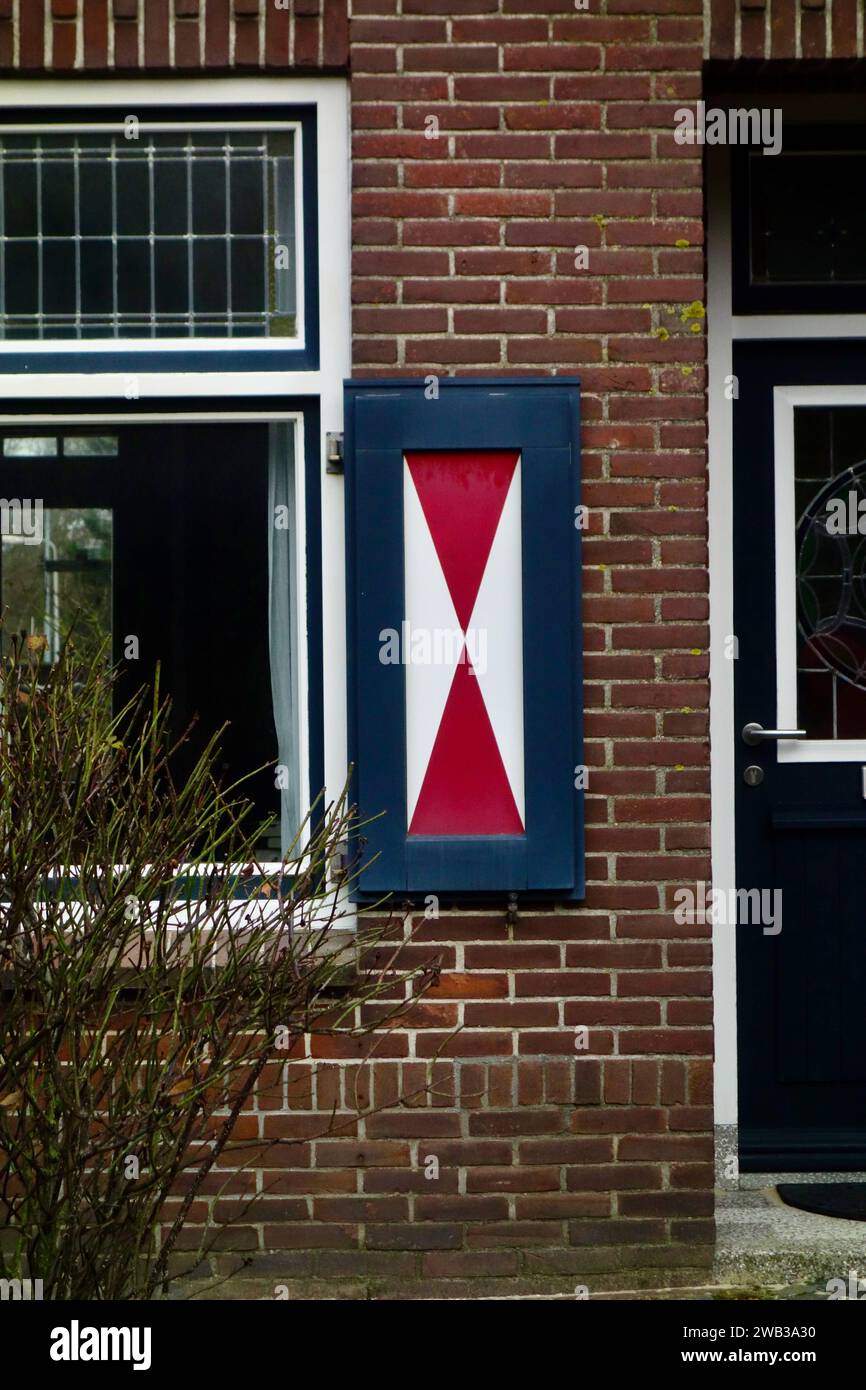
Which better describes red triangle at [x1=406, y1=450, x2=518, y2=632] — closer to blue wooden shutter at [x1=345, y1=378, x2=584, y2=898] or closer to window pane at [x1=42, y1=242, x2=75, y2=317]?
blue wooden shutter at [x1=345, y1=378, x2=584, y2=898]

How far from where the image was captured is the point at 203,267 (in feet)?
16.0

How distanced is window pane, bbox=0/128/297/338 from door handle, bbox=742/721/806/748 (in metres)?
2.00

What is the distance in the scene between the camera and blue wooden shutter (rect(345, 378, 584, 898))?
184 inches

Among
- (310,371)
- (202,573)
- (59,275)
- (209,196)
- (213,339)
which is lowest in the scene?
(202,573)

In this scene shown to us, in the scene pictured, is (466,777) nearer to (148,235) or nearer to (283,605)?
(283,605)

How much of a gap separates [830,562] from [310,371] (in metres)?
1.87

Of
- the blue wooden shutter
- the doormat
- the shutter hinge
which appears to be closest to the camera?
the blue wooden shutter

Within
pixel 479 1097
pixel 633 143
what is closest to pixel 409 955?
pixel 479 1097

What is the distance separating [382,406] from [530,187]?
2.57ft

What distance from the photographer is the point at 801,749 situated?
17.9ft

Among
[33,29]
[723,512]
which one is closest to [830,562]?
[723,512]

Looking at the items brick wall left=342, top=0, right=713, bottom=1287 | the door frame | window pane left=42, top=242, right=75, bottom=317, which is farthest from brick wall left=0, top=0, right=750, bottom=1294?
the door frame

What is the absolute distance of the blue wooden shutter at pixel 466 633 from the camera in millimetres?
4664

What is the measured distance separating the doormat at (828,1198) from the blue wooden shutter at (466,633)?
1.38 meters
